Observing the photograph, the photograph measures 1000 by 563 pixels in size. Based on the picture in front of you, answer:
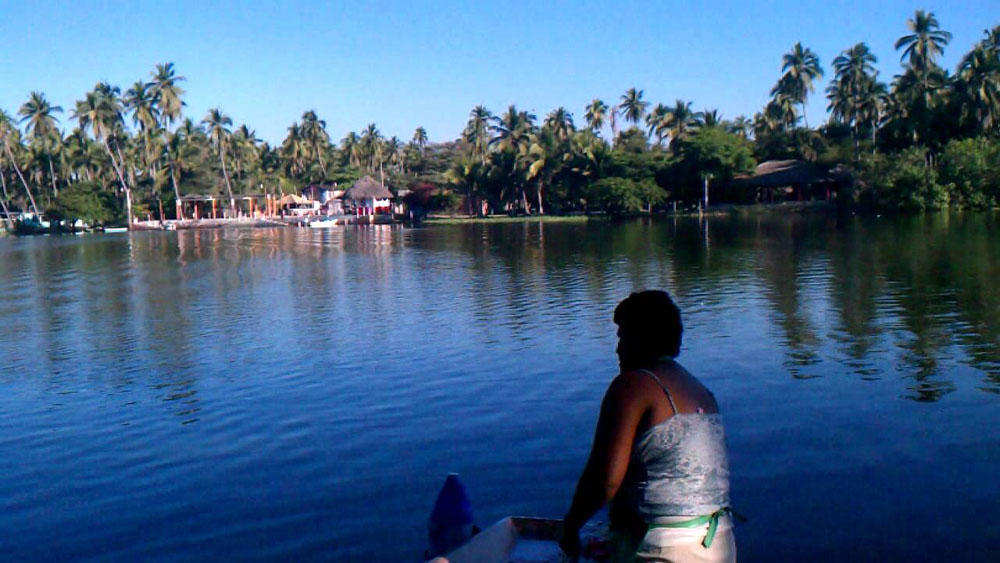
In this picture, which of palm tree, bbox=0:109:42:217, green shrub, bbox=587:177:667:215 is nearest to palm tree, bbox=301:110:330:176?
palm tree, bbox=0:109:42:217

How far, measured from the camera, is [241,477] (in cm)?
813

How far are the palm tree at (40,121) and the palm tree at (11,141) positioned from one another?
1.53 m

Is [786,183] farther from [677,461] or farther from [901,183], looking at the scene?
[677,461]

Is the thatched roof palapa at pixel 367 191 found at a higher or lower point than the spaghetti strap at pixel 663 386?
→ higher

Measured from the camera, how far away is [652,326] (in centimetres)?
338

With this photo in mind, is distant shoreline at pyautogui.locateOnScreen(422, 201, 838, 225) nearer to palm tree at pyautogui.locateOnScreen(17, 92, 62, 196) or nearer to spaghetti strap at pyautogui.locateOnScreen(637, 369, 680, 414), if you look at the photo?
palm tree at pyautogui.locateOnScreen(17, 92, 62, 196)

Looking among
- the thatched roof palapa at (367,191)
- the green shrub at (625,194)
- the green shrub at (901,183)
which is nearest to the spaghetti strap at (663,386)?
the green shrub at (901,183)

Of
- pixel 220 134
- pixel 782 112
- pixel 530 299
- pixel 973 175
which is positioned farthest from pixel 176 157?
pixel 530 299

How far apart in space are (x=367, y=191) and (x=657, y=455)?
325ft

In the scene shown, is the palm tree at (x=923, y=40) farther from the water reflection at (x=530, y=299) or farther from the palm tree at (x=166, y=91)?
the palm tree at (x=166, y=91)

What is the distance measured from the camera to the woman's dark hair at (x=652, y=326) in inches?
133

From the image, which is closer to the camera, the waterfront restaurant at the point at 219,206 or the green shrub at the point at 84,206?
the green shrub at the point at 84,206

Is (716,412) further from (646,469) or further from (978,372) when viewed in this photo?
(978,372)

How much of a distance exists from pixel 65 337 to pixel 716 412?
636 inches
